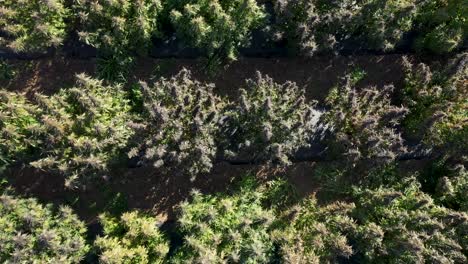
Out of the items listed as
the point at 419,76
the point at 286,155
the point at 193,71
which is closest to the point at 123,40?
the point at 193,71

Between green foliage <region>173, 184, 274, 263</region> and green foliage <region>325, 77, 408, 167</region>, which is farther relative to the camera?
green foliage <region>325, 77, 408, 167</region>

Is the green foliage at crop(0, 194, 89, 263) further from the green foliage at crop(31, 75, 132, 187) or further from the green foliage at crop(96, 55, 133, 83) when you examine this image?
the green foliage at crop(96, 55, 133, 83)

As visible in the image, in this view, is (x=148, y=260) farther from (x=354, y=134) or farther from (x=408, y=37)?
(x=408, y=37)

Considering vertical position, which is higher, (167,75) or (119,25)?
(119,25)

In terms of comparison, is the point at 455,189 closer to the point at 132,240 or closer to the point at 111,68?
the point at 132,240

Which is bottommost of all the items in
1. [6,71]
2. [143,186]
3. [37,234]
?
[37,234]

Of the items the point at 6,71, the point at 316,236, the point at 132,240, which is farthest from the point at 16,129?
the point at 316,236

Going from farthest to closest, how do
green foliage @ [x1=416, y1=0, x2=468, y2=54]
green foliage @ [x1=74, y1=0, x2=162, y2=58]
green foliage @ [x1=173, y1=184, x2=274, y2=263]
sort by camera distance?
green foliage @ [x1=416, y1=0, x2=468, y2=54] < green foliage @ [x1=74, y1=0, x2=162, y2=58] < green foliage @ [x1=173, y1=184, x2=274, y2=263]

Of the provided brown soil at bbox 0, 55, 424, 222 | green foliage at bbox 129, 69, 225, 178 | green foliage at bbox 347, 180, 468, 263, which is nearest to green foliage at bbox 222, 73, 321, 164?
green foliage at bbox 129, 69, 225, 178
